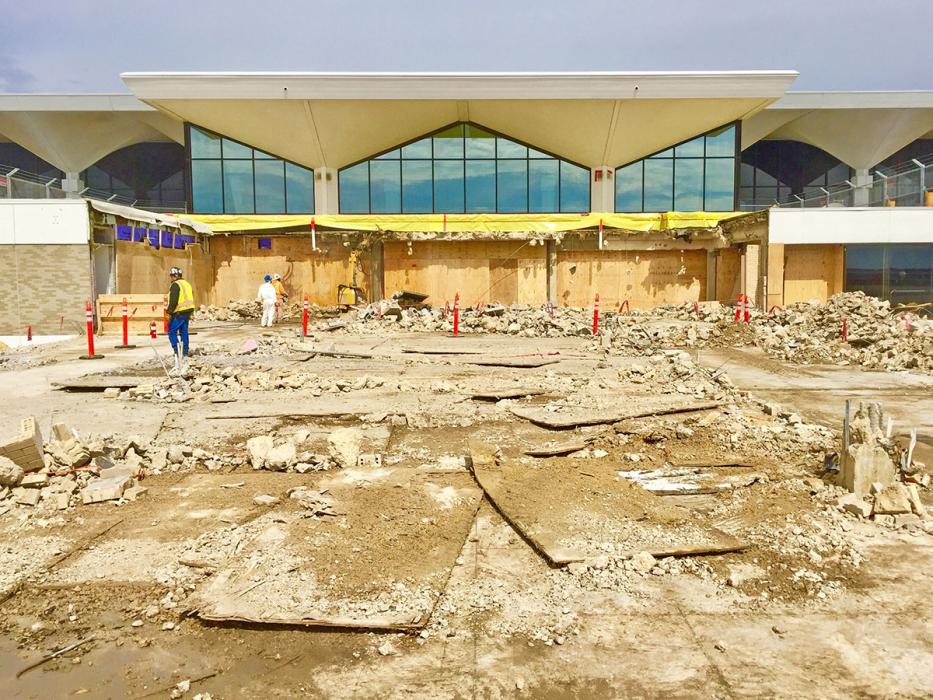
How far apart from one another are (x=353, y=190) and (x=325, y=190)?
125 centimetres

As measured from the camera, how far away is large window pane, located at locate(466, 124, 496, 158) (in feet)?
99.0

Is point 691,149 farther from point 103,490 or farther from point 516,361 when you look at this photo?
point 103,490

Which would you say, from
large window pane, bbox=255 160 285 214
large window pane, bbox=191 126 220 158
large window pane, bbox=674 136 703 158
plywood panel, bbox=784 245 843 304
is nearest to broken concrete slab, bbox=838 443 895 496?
plywood panel, bbox=784 245 843 304

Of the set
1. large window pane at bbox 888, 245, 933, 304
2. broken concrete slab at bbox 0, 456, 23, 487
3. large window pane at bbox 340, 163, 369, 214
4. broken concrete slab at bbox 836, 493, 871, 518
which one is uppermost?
large window pane at bbox 340, 163, 369, 214

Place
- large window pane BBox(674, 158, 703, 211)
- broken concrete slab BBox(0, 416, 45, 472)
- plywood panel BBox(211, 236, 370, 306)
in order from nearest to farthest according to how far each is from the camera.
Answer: broken concrete slab BBox(0, 416, 45, 472)
plywood panel BBox(211, 236, 370, 306)
large window pane BBox(674, 158, 703, 211)

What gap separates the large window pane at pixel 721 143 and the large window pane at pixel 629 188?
10.2ft

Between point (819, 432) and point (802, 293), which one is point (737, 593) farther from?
point (802, 293)

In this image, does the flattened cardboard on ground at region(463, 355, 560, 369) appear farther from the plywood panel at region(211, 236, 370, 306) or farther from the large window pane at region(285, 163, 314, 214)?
the large window pane at region(285, 163, 314, 214)

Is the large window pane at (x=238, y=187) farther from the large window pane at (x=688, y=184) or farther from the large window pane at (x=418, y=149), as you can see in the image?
the large window pane at (x=688, y=184)

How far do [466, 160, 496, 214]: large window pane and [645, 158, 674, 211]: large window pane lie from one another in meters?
6.96

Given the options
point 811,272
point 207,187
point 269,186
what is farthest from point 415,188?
point 811,272

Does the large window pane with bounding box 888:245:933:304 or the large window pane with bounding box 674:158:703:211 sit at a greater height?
the large window pane with bounding box 674:158:703:211

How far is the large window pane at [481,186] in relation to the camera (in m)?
30.3

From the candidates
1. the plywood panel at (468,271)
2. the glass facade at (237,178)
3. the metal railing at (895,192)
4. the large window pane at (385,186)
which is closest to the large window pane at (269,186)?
the glass facade at (237,178)
